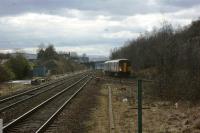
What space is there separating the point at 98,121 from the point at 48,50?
440 feet

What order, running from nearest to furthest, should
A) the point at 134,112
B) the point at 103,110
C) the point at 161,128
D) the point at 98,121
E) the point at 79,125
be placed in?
the point at 161,128 → the point at 79,125 → the point at 98,121 → the point at 134,112 → the point at 103,110

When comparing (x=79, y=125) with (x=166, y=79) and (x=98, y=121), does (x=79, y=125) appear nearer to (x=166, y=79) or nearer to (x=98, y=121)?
(x=98, y=121)

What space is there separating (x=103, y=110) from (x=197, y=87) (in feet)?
15.6

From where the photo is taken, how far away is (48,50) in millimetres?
151500

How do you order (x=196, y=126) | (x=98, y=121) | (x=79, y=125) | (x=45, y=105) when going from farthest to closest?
(x=45, y=105) → (x=98, y=121) → (x=79, y=125) → (x=196, y=126)

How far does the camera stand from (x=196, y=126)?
14.4 metres

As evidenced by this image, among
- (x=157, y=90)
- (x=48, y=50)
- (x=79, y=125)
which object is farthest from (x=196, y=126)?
(x=48, y=50)

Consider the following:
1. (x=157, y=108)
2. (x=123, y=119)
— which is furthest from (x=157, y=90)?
(x=123, y=119)

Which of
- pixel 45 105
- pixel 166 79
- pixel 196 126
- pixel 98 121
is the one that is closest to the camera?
pixel 196 126

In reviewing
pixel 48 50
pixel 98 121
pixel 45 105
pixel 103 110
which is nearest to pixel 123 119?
pixel 98 121

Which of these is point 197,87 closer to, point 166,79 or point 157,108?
point 157,108

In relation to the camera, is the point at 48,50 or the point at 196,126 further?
the point at 48,50

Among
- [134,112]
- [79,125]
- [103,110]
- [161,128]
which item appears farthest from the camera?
[103,110]

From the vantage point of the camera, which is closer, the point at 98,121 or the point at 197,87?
the point at 98,121
